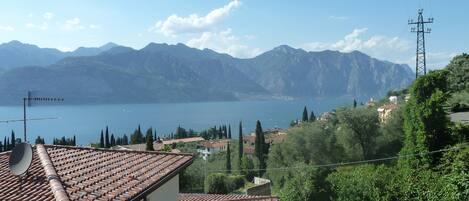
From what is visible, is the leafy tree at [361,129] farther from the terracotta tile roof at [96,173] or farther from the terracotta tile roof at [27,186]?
the terracotta tile roof at [27,186]

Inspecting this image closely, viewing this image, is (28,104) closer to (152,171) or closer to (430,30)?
(152,171)

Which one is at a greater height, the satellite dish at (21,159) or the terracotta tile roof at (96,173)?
the satellite dish at (21,159)

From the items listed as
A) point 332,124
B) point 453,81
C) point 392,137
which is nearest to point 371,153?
point 392,137

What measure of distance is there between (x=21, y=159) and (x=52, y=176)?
595 mm

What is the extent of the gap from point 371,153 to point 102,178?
1133 inches

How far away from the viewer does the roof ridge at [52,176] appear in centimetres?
560

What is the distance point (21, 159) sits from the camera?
6723 mm

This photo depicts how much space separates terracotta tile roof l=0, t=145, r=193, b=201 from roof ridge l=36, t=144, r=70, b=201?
5 centimetres

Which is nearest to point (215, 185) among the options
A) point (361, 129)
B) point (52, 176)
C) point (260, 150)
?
point (361, 129)

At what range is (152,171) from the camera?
776 centimetres

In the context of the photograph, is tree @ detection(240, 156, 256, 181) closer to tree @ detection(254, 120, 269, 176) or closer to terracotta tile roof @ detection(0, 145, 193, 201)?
tree @ detection(254, 120, 269, 176)

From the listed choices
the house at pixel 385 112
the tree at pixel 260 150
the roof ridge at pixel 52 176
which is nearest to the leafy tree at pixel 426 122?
the house at pixel 385 112

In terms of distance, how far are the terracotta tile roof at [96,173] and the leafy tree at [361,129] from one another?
26178 mm

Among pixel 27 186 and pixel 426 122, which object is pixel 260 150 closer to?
pixel 426 122
